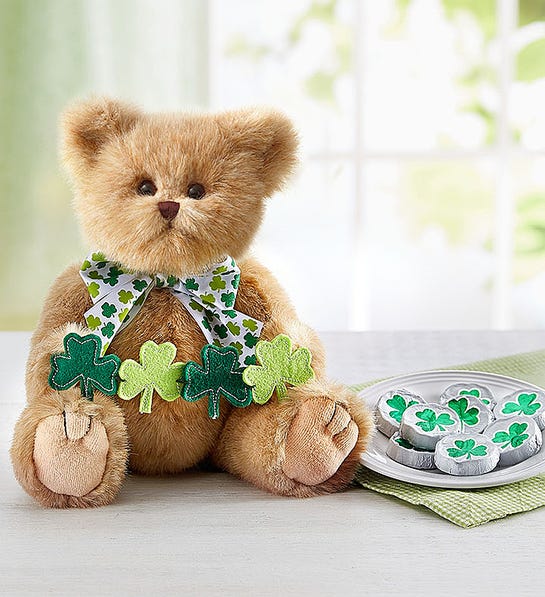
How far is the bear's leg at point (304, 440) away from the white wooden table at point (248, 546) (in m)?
0.01

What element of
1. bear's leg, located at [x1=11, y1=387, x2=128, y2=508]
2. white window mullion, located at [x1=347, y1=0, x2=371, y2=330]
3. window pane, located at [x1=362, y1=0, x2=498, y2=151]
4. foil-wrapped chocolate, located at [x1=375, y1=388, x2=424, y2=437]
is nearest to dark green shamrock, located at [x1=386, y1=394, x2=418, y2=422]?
foil-wrapped chocolate, located at [x1=375, y1=388, x2=424, y2=437]

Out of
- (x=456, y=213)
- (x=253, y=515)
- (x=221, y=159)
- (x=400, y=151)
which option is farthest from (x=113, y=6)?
(x=253, y=515)

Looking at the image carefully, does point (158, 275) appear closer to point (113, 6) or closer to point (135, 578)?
point (135, 578)

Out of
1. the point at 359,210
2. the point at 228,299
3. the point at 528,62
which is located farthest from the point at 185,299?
the point at 528,62

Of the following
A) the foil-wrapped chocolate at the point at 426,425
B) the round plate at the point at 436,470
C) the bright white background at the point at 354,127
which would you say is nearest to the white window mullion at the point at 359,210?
the bright white background at the point at 354,127

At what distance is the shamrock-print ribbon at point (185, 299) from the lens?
61 cm

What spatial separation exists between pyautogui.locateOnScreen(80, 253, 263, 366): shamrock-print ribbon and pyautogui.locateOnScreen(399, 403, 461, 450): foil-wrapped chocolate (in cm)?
13

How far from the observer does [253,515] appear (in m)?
0.59

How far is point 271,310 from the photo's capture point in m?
0.65

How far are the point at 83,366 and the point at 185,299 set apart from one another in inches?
3.4

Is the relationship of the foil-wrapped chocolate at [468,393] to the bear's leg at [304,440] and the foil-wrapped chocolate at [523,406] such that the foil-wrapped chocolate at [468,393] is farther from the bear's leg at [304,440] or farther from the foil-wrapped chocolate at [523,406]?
the bear's leg at [304,440]

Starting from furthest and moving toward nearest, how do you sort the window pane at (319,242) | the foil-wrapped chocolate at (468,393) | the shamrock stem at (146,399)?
the window pane at (319,242) → the foil-wrapped chocolate at (468,393) → the shamrock stem at (146,399)

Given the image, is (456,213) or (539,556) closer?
(539,556)

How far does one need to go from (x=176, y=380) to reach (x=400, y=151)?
1570mm
